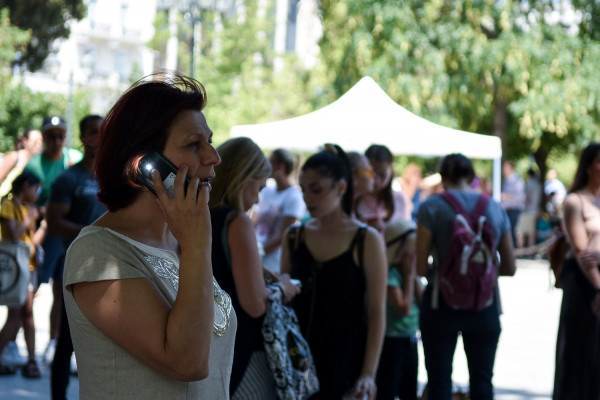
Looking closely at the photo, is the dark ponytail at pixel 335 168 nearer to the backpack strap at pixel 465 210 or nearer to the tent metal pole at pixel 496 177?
the backpack strap at pixel 465 210

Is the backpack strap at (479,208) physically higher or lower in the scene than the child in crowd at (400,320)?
higher

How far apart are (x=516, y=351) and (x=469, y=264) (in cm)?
475

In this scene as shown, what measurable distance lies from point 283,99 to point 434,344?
36122mm

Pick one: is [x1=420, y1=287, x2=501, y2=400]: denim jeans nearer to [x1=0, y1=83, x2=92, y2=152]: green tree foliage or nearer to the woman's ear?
the woman's ear

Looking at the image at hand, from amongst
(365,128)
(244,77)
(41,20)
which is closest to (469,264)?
(365,128)

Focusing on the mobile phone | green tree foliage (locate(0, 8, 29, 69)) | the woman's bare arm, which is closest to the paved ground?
the woman's bare arm

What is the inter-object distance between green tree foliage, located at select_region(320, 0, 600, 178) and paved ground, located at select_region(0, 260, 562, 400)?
7.76m

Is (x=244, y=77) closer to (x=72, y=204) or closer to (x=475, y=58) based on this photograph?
(x=475, y=58)

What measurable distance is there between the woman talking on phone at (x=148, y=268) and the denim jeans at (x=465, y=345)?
3656mm

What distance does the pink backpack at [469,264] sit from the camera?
589cm

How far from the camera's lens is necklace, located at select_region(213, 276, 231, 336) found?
2.45m

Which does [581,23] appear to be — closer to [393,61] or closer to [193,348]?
Answer: [393,61]

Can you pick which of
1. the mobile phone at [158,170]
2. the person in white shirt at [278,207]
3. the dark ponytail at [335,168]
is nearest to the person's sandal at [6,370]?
the person in white shirt at [278,207]

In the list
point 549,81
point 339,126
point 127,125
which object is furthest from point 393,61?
point 127,125
